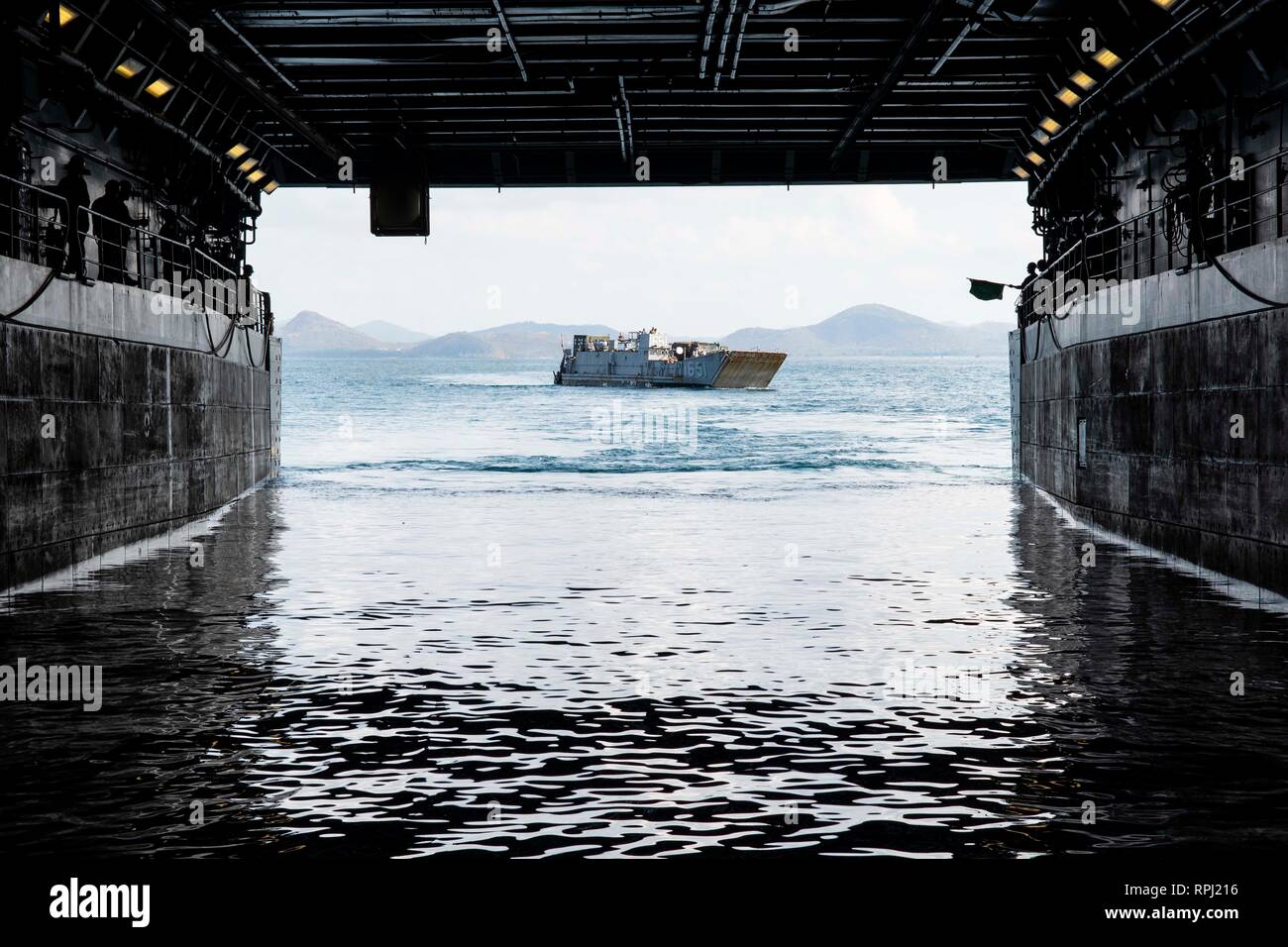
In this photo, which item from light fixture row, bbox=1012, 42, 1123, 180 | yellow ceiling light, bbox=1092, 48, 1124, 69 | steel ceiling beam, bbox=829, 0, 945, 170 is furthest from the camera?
light fixture row, bbox=1012, 42, 1123, 180

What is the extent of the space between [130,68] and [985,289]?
2387 cm

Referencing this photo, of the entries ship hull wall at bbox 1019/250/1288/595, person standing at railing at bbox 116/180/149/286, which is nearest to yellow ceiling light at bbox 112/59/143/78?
person standing at railing at bbox 116/180/149/286

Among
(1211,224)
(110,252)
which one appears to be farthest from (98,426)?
(1211,224)

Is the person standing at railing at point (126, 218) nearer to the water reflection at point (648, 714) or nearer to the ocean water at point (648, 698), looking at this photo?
the ocean water at point (648, 698)

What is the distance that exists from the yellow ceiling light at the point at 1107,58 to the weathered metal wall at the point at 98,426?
16.4 m

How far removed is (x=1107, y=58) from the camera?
26719 millimetres

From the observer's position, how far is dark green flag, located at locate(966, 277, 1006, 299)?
42.9 metres

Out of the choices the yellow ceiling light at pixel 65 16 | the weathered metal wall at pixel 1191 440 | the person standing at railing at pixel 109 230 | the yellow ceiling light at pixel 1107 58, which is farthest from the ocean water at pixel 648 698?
the yellow ceiling light at pixel 65 16

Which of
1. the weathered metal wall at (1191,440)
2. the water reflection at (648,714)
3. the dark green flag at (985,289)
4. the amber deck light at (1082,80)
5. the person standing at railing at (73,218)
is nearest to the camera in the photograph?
the water reflection at (648,714)

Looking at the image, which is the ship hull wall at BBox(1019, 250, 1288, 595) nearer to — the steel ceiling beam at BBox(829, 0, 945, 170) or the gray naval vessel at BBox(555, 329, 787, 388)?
the steel ceiling beam at BBox(829, 0, 945, 170)

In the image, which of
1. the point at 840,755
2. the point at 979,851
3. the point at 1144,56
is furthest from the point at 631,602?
the point at 1144,56

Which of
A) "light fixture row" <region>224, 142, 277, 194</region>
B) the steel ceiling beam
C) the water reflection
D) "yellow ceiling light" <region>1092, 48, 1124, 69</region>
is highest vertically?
"light fixture row" <region>224, 142, 277, 194</region>

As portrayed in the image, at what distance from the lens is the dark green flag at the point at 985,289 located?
42.9 m

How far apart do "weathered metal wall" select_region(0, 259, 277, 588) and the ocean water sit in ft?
3.17
